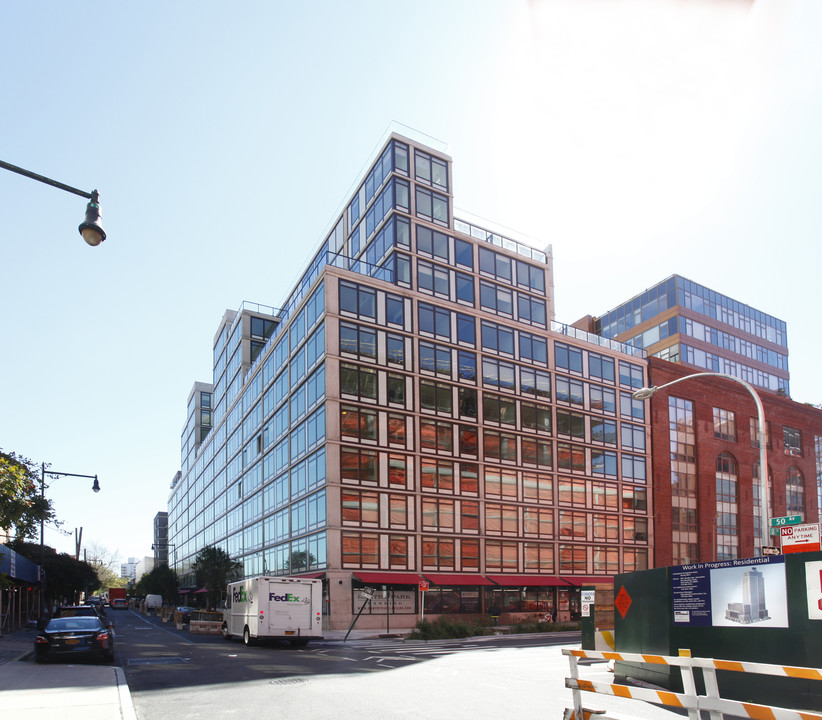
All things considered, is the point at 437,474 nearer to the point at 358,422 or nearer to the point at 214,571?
the point at 358,422

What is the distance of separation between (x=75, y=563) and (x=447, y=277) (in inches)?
1863

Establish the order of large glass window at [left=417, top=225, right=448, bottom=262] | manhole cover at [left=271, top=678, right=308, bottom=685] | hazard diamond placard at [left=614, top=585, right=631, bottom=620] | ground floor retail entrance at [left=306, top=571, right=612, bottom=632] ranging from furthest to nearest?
large glass window at [left=417, top=225, right=448, bottom=262]
ground floor retail entrance at [left=306, top=571, right=612, bottom=632]
hazard diamond placard at [left=614, top=585, right=631, bottom=620]
manhole cover at [left=271, top=678, right=308, bottom=685]

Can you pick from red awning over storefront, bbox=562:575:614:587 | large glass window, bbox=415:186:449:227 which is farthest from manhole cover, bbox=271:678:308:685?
red awning over storefront, bbox=562:575:614:587

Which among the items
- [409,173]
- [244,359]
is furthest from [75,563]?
[409,173]

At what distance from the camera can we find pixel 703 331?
72.5m

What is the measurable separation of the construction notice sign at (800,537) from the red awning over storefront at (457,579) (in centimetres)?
3289

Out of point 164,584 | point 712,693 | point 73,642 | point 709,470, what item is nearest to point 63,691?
point 73,642

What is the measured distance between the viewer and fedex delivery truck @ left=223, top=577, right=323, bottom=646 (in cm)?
2694

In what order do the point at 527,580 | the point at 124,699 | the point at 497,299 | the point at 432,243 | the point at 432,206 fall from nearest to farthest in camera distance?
the point at 124,699, the point at 527,580, the point at 432,243, the point at 432,206, the point at 497,299

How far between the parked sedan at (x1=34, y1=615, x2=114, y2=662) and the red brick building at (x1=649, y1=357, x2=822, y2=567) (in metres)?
47.6

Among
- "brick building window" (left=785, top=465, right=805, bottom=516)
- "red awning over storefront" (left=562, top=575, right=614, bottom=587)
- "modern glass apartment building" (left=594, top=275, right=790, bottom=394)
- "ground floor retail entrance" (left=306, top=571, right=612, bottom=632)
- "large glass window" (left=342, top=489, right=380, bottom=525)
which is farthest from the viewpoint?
"modern glass apartment building" (left=594, top=275, right=790, bottom=394)

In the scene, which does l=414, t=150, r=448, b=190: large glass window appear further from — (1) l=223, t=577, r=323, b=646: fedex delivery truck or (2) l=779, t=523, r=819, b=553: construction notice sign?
(2) l=779, t=523, r=819, b=553: construction notice sign

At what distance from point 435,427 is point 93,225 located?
40457mm

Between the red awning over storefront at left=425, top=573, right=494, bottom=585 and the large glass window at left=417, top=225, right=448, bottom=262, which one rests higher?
the large glass window at left=417, top=225, right=448, bottom=262
